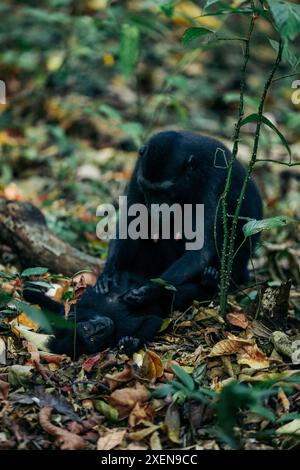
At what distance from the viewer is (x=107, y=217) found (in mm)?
6930

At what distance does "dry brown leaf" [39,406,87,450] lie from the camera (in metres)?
3.49

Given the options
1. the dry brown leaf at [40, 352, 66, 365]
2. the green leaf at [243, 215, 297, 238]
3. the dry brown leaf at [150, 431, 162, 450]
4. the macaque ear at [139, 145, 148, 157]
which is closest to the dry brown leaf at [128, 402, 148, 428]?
the dry brown leaf at [150, 431, 162, 450]

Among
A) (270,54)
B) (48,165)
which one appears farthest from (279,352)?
(270,54)

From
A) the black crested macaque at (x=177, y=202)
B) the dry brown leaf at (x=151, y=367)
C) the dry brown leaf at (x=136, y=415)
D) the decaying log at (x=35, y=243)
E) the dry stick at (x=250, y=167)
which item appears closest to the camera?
the dry brown leaf at (x=136, y=415)

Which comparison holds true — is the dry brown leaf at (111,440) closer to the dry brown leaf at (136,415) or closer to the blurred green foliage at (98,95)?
the dry brown leaf at (136,415)

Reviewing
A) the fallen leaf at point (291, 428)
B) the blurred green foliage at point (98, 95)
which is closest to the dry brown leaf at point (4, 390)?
the fallen leaf at point (291, 428)

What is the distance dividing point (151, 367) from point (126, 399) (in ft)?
1.26

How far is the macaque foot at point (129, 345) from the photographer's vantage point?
4422 mm

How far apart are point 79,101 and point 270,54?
15.0ft

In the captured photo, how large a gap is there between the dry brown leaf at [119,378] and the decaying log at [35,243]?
1.85 metres

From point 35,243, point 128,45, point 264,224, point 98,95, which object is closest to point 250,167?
point 264,224

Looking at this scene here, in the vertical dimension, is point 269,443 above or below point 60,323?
below

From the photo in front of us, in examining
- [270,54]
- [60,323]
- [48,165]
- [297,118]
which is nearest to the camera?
[60,323]

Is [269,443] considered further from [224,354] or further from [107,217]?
[107,217]
